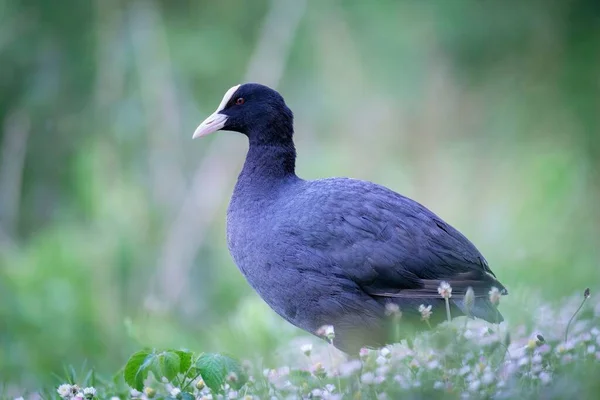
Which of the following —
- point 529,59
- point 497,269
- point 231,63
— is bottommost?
point 497,269

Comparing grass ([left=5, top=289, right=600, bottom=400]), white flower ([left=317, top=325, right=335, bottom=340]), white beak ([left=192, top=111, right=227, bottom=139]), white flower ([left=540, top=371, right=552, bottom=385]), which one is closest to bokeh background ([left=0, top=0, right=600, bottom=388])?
white beak ([left=192, top=111, right=227, bottom=139])

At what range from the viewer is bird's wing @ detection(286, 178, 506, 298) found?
142 inches

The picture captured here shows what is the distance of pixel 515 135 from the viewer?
9.32 m

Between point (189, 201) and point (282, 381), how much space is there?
16.2ft

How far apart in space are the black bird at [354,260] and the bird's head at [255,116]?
0.44 meters

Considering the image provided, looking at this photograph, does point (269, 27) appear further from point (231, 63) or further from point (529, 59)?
point (529, 59)

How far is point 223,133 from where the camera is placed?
9000mm

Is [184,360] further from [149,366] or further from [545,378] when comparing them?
[545,378]

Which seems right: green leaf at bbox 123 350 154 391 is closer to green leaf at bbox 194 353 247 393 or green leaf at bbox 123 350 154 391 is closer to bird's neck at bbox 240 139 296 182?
green leaf at bbox 194 353 247 393

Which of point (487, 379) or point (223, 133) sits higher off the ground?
point (223, 133)

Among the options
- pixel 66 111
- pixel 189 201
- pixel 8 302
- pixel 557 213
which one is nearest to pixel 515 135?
pixel 557 213

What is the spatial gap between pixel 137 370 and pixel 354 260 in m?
1.03

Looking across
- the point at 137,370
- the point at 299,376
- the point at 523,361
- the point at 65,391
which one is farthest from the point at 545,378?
the point at 65,391

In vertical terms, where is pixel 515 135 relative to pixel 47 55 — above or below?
above
